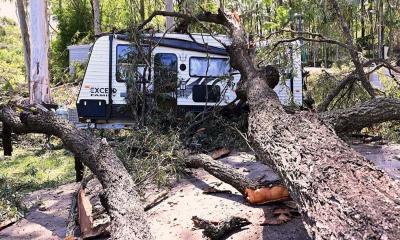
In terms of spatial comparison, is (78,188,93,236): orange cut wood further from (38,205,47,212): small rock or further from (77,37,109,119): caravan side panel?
(77,37,109,119): caravan side panel

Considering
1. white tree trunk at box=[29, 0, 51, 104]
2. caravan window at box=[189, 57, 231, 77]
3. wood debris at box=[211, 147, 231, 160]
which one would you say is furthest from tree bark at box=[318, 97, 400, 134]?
white tree trunk at box=[29, 0, 51, 104]

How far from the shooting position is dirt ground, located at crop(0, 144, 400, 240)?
12.7ft

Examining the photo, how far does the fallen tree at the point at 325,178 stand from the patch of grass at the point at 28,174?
9.91 ft

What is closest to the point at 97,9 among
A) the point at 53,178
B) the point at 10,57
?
the point at 10,57

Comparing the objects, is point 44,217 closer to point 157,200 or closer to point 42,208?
point 42,208

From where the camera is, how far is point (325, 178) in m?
2.58

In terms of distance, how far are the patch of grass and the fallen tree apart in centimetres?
302

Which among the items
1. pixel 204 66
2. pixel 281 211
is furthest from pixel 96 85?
pixel 281 211

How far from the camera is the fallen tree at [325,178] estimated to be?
212 centimetres

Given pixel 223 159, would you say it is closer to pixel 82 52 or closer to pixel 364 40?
pixel 82 52

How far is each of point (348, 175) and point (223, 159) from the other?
425cm

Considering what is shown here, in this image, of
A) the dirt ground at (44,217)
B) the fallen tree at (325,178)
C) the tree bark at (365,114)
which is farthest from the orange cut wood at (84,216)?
the tree bark at (365,114)

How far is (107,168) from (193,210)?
93 cm

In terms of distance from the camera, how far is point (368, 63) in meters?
7.50
